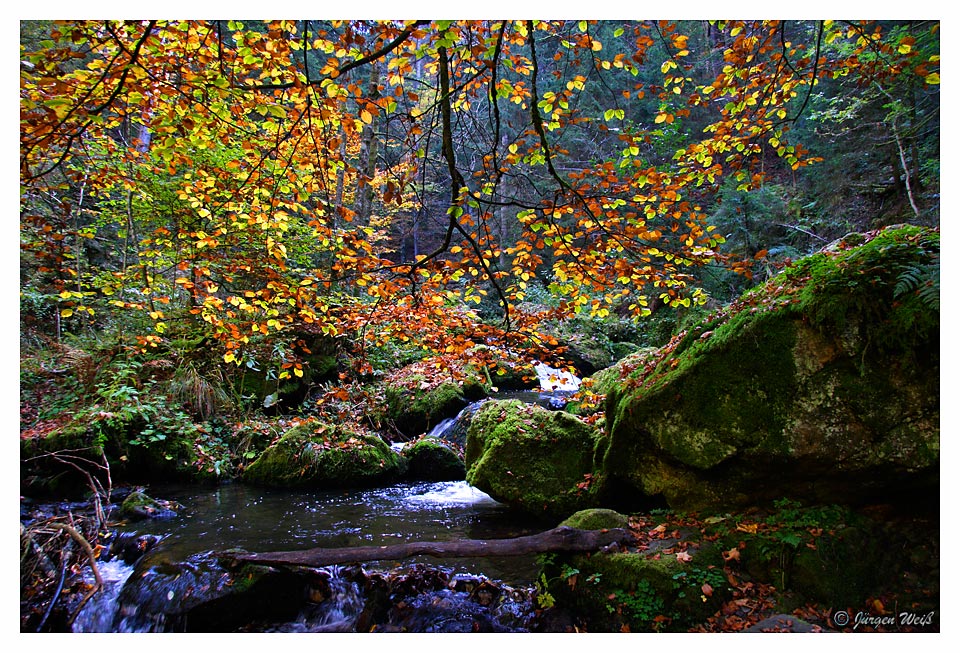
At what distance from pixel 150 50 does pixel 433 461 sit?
5113mm

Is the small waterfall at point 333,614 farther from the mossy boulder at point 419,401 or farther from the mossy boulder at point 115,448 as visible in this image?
the mossy boulder at point 419,401

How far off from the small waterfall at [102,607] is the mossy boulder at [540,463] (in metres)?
2.98

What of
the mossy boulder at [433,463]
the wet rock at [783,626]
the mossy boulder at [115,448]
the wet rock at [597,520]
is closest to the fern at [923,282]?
the wet rock at [783,626]

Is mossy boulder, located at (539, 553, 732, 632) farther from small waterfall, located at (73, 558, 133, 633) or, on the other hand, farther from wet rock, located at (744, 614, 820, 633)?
small waterfall, located at (73, 558, 133, 633)

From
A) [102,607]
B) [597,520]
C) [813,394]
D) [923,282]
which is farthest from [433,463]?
[923,282]

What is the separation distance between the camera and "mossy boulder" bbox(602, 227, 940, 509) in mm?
2805

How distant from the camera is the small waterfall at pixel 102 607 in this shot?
324 centimetres

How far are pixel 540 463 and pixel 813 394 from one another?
2350mm

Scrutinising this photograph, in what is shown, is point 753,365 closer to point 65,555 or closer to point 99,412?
point 65,555

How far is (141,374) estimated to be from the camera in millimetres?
7051

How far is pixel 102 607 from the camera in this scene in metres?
3.31

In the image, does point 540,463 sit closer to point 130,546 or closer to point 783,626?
point 783,626

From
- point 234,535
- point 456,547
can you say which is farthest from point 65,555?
point 456,547

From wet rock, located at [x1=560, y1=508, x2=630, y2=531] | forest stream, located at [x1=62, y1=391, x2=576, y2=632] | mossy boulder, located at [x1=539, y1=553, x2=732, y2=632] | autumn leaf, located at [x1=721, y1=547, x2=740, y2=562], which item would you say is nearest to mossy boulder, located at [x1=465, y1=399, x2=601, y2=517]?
forest stream, located at [x1=62, y1=391, x2=576, y2=632]
